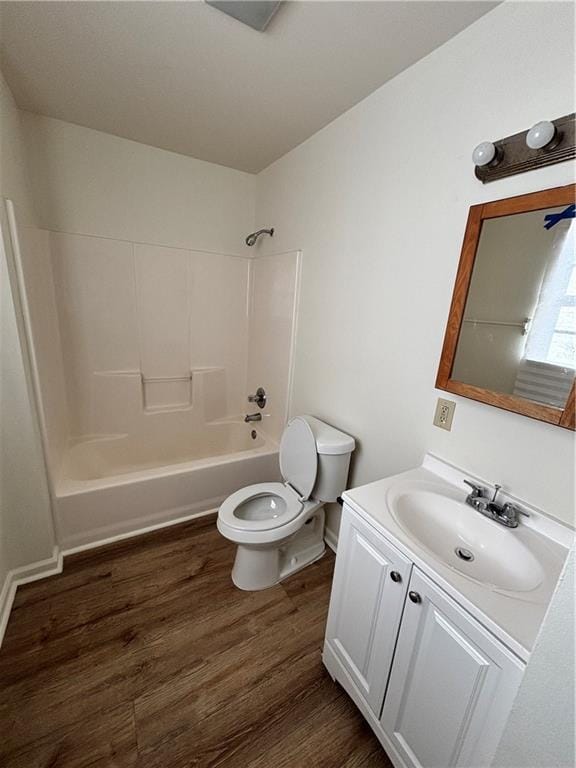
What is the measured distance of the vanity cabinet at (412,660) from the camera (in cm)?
73

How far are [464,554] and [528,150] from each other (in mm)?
1278

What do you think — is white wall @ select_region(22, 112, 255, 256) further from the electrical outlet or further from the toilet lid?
the electrical outlet

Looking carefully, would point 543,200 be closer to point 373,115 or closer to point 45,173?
point 373,115

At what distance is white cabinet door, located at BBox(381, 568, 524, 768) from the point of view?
0.71 meters

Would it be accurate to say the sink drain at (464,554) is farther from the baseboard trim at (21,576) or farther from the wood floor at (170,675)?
the baseboard trim at (21,576)

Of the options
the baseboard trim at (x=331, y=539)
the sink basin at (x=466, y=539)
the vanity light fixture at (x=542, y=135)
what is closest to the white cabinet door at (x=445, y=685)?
the sink basin at (x=466, y=539)

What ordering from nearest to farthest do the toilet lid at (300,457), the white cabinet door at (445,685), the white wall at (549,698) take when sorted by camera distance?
the white wall at (549,698) < the white cabinet door at (445,685) < the toilet lid at (300,457)

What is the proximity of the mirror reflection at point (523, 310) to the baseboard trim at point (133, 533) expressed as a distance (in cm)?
186

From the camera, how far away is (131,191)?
2.14 metres

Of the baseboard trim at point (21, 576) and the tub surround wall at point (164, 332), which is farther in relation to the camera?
the tub surround wall at point (164, 332)

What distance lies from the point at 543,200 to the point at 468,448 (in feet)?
2.74

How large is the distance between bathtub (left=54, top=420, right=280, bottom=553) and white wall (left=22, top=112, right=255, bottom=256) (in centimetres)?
151

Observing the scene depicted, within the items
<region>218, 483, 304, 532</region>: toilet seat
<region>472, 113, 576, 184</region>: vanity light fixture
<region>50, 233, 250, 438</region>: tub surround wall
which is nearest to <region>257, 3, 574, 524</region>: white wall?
<region>472, 113, 576, 184</region>: vanity light fixture

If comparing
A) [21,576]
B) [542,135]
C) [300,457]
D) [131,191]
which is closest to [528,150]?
[542,135]
